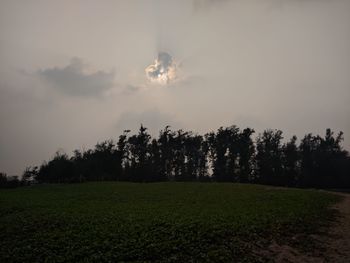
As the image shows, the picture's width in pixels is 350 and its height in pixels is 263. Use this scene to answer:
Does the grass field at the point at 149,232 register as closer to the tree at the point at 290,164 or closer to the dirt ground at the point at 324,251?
the dirt ground at the point at 324,251

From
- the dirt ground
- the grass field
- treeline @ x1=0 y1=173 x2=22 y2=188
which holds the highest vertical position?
treeline @ x1=0 y1=173 x2=22 y2=188

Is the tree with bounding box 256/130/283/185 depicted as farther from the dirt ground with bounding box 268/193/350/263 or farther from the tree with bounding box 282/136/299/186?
the dirt ground with bounding box 268/193/350/263

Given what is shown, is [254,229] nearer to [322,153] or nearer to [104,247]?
[104,247]

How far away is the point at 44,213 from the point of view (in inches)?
1262

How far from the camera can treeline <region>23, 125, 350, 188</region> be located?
3922 inches

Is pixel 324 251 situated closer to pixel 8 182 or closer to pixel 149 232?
pixel 149 232

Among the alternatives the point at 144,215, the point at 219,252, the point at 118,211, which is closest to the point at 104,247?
the point at 219,252

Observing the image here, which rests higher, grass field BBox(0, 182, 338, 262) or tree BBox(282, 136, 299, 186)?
tree BBox(282, 136, 299, 186)

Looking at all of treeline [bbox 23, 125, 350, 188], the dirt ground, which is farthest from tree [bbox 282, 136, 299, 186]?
the dirt ground

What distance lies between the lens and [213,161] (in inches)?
4557

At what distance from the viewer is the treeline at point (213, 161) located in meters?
99.6

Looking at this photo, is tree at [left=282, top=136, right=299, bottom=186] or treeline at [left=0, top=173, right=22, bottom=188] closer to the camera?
treeline at [left=0, top=173, right=22, bottom=188]

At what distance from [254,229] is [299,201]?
1948 centimetres

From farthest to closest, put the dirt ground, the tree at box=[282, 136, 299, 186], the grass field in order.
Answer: the tree at box=[282, 136, 299, 186] → the dirt ground → the grass field
